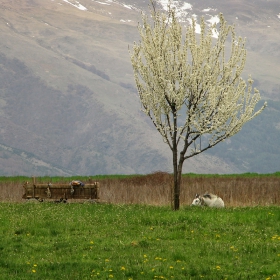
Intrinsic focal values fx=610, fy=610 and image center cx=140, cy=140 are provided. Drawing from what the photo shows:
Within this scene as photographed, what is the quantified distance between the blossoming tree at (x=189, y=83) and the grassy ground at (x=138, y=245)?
4216 millimetres

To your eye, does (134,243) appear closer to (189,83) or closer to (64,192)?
(189,83)

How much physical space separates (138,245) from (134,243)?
0.49 feet

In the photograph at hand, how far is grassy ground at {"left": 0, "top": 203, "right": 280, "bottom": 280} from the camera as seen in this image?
16719 millimetres

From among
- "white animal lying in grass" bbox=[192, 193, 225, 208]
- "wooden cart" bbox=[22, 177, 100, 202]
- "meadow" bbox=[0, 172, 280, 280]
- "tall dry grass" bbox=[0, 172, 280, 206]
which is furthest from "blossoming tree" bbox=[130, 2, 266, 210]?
"wooden cart" bbox=[22, 177, 100, 202]

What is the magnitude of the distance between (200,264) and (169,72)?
1511 cm

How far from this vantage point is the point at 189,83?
3045cm

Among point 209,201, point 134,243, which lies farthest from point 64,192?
point 134,243

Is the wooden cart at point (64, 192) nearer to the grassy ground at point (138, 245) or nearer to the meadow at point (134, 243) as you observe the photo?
the meadow at point (134, 243)

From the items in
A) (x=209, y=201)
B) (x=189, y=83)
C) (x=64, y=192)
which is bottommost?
(x=64, y=192)

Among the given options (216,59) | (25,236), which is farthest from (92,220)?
(216,59)

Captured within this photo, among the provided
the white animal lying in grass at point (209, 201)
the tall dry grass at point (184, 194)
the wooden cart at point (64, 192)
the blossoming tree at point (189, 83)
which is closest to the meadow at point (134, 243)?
the white animal lying in grass at point (209, 201)

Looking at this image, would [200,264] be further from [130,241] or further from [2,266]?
[2,266]

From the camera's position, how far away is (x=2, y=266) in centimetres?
1770

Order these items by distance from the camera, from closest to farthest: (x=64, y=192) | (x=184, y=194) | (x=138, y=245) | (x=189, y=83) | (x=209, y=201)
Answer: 1. (x=138, y=245)
2. (x=189, y=83)
3. (x=209, y=201)
4. (x=64, y=192)
5. (x=184, y=194)
